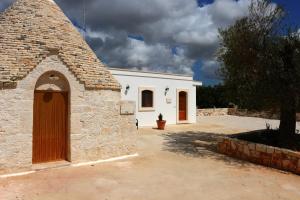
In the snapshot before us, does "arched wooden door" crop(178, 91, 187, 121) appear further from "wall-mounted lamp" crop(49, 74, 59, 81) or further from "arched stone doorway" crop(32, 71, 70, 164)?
"wall-mounted lamp" crop(49, 74, 59, 81)

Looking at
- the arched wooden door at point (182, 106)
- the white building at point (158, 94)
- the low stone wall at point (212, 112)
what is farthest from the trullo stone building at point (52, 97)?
the low stone wall at point (212, 112)

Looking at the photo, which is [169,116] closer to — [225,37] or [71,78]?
[225,37]

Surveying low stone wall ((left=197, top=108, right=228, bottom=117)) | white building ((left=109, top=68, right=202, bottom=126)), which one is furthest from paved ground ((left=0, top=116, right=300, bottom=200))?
low stone wall ((left=197, top=108, right=228, bottom=117))

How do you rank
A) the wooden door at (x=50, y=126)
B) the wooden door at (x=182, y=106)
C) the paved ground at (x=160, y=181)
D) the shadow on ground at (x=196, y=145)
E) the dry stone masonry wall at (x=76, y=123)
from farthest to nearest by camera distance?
the wooden door at (x=182, y=106), the shadow on ground at (x=196, y=145), the wooden door at (x=50, y=126), the dry stone masonry wall at (x=76, y=123), the paved ground at (x=160, y=181)

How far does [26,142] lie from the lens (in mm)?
8406

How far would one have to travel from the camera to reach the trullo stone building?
8.26 metres

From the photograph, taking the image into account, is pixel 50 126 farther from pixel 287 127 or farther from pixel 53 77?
pixel 287 127

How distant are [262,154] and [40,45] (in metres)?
7.86

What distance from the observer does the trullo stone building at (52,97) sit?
27.1ft

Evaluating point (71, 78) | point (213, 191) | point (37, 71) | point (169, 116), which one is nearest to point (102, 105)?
point (71, 78)

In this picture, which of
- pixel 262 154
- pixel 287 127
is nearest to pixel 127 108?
pixel 262 154

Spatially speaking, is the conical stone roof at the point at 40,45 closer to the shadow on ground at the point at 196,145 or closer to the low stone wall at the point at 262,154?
the shadow on ground at the point at 196,145

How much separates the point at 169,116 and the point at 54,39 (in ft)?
40.5

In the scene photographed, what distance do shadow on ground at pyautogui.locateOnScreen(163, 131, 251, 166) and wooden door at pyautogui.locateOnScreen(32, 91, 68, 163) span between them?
4.47 metres
